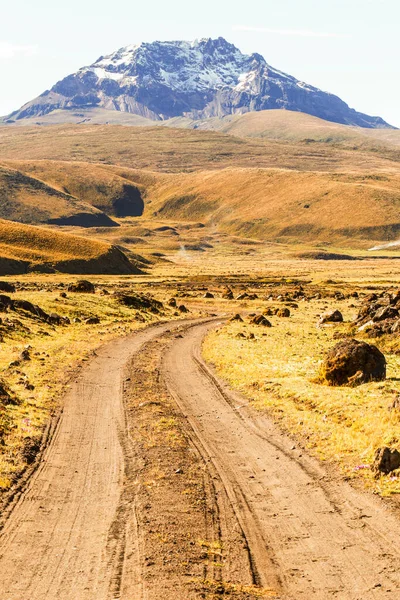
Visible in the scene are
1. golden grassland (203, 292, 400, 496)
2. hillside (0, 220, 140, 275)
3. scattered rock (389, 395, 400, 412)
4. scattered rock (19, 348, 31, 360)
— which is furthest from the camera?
hillside (0, 220, 140, 275)

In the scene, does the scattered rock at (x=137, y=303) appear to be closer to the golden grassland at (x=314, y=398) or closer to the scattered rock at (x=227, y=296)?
the scattered rock at (x=227, y=296)

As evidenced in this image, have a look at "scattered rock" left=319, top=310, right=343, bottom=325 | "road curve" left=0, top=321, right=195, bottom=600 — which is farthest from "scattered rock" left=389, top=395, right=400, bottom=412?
"scattered rock" left=319, top=310, right=343, bottom=325

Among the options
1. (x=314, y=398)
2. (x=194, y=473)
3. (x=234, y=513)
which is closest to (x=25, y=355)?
(x=314, y=398)

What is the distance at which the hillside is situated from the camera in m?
132

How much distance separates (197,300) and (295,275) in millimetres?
Result: 63431

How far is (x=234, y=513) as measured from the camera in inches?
619

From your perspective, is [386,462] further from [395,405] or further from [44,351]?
[44,351]

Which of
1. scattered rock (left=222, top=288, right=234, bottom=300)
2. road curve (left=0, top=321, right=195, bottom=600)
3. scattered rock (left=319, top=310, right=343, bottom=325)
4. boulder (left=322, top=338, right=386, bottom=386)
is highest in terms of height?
boulder (left=322, top=338, right=386, bottom=386)

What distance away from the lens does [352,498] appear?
16.6 m

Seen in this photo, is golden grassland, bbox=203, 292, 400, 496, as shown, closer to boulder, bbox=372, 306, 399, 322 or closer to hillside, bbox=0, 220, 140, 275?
boulder, bbox=372, 306, 399, 322

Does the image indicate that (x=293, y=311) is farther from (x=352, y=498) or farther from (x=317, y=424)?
(x=352, y=498)

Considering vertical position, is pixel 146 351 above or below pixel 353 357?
below

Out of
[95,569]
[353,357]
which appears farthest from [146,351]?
[95,569]

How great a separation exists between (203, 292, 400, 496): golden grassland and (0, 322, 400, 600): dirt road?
95cm
